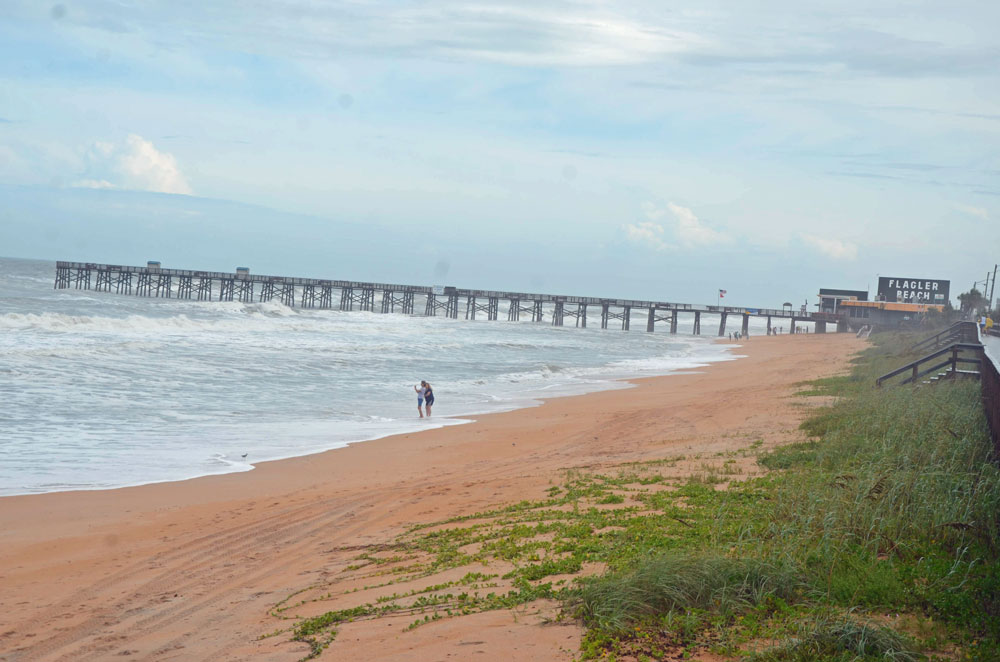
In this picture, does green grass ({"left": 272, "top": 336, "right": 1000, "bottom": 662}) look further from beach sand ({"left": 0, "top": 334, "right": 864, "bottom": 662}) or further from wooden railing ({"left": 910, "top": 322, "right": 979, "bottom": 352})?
wooden railing ({"left": 910, "top": 322, "right": 979, "bottom": 352})

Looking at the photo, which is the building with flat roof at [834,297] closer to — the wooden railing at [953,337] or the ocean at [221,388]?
the ocean at [221,388]

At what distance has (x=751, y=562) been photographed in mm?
5500

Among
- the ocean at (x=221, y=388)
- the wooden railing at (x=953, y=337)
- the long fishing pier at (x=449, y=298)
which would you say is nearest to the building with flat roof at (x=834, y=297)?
the long fishing pier at (x=449, y=298)

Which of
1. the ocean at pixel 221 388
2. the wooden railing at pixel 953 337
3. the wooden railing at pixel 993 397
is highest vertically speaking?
the wooden railing at pixel 953 337

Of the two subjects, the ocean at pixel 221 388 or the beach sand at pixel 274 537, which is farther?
the ocean at pixel 221 388

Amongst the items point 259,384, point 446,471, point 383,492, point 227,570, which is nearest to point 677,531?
point 227,570

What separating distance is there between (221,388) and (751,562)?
1946 centimetres

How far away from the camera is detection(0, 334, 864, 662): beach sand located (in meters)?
5.47

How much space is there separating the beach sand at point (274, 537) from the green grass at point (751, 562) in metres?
0.35

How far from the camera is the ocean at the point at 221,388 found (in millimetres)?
13523

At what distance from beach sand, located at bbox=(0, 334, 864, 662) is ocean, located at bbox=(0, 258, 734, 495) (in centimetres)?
140

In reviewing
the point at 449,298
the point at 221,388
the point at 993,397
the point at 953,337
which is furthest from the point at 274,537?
the point at 449,298

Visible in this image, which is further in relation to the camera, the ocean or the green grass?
the ocean

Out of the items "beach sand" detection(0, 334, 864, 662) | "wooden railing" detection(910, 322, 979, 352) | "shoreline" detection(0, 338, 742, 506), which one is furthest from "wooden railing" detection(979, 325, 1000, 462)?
"wooden railing" detection(910, 322, 979, 352)
